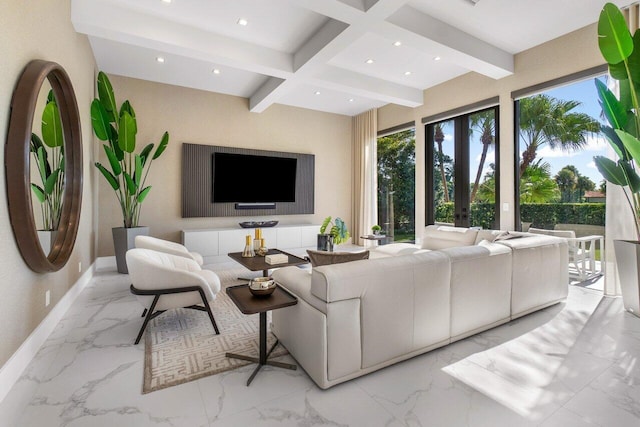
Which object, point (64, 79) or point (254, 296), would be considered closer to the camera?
point (254, 296)

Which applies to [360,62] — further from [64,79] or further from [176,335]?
[176,335]

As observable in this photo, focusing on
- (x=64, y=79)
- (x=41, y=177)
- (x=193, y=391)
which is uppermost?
(x=64, y=79)

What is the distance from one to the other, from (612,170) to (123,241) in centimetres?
577

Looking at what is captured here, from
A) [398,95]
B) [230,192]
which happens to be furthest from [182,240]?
[398,95]

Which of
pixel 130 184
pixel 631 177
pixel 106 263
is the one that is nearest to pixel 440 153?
pixel 631 177

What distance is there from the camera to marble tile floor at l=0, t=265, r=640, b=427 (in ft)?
5.14

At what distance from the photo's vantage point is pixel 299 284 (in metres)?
2.06

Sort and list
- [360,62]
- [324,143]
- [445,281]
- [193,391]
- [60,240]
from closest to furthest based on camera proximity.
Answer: [193,391]
[445,281]
[60,240]
[360,62]
[324,143]

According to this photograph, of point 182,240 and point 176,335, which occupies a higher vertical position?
point 182,240

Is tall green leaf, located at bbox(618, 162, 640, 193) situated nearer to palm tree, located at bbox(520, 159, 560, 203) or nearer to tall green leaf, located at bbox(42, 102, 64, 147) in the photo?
palm tree, located at bbox(520, 159, 560, 203)

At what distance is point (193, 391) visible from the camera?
1.79 metres

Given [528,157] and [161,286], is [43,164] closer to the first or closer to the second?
[161,286]

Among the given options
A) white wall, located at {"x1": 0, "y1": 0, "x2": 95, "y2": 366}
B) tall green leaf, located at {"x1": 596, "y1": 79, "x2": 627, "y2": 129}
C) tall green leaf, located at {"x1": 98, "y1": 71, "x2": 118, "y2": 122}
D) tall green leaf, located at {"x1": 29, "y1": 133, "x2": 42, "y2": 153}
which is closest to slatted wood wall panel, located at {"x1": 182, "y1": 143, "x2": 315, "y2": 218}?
tall green leaf, located at {"x1": 98, "y1": 71, "x2": 118, "y2": 122}

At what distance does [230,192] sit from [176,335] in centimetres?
358
